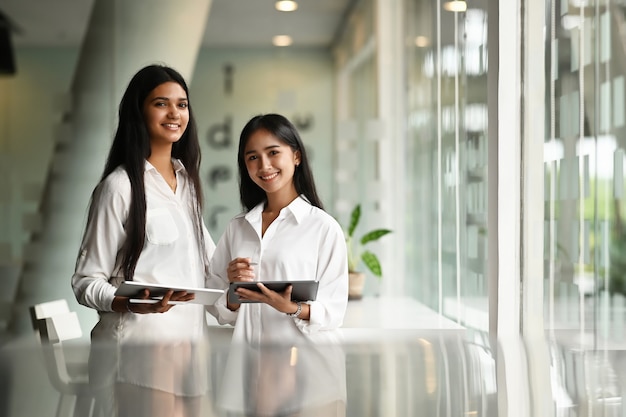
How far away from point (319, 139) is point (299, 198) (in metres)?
2.08

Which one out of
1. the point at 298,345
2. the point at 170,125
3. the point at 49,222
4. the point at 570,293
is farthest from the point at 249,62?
the point at 298,345

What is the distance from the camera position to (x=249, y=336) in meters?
1.66

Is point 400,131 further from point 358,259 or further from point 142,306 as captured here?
point 142,306

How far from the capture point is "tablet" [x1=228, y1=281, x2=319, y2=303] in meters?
1.51

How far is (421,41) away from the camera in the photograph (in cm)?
345

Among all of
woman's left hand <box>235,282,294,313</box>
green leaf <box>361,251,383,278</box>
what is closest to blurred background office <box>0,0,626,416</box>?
green leaf <box>361,251,383,278</box>

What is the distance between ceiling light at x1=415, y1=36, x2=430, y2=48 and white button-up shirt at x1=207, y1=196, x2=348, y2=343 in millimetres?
1844

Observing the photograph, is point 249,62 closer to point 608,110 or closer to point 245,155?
point 245,155

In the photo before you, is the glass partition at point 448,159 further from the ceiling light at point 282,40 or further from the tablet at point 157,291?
the tablet at point 157,291

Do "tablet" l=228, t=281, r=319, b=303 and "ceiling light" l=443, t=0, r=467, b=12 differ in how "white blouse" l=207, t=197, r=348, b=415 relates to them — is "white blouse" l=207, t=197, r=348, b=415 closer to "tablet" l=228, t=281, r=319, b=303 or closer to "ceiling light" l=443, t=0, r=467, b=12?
"tablet" l=228, t=281, r=319, b=303

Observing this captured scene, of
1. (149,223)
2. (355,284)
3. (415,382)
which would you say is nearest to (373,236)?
(355,284)

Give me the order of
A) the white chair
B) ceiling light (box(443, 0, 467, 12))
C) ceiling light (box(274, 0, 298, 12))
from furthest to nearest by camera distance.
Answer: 1. ceiling light (box(274, 0, 298, 12))
2. ceiling light (box(443, 0, 467, 12))
3. the white chair

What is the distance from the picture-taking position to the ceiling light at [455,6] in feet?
8.90

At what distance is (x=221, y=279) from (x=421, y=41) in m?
2.05
